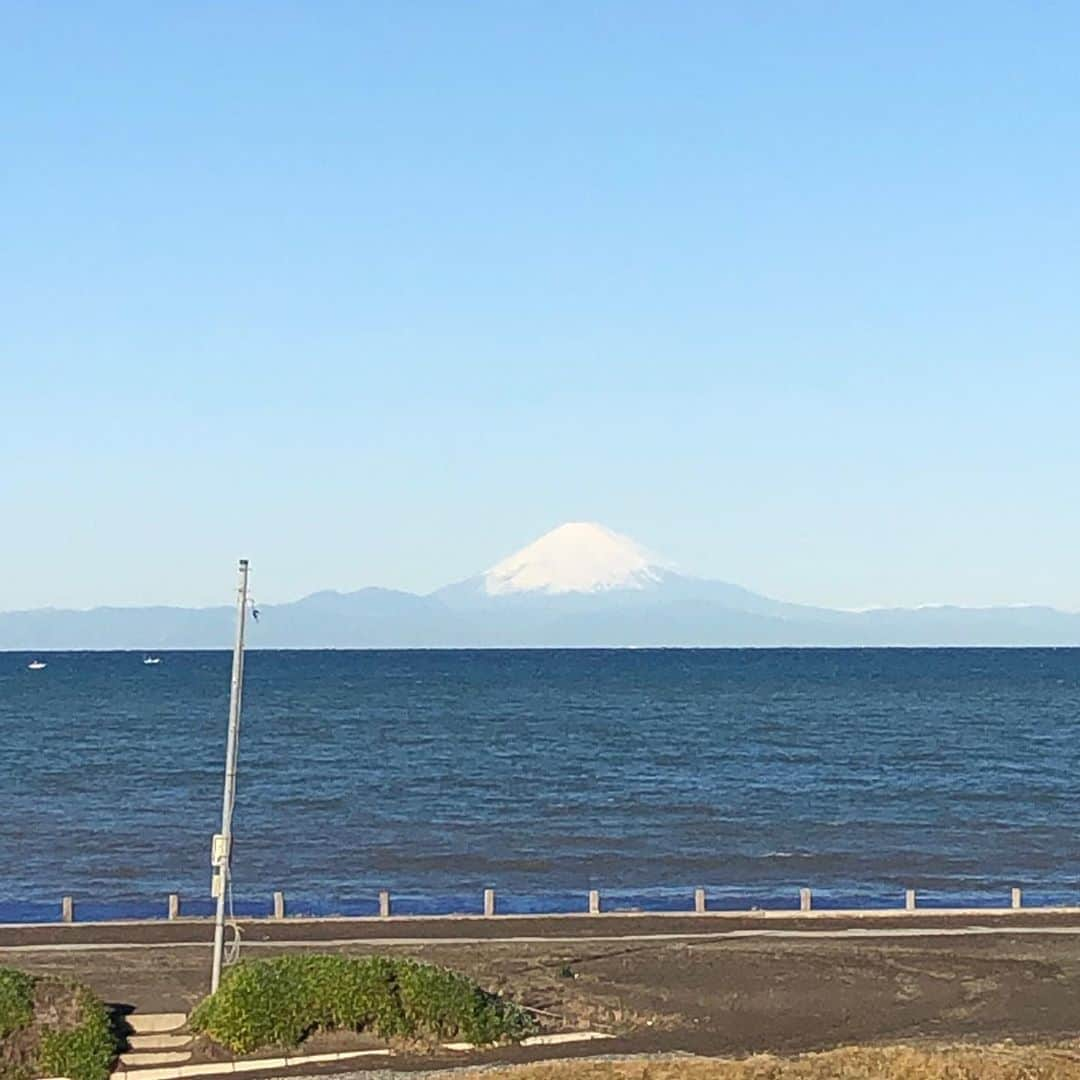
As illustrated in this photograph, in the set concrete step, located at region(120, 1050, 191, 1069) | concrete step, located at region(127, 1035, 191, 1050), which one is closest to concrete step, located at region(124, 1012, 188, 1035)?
concrete step, located at region(127, 1035, 191, 1050)

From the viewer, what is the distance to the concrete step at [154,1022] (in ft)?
83.4

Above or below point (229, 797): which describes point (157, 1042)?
below

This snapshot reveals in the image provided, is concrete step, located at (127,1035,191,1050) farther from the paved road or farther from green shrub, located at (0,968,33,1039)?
the paved road

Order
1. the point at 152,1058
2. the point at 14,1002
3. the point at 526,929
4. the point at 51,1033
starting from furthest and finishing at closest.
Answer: the point at 526,929
the point at 152,1058
the point at 14,1002
the point at 51,1033

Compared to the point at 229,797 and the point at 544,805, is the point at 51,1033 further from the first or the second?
the point at 544,805

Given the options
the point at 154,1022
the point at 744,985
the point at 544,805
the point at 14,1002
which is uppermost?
the point at 14,1002

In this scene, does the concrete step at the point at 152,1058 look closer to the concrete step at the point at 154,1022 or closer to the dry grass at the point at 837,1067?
→ the concrete step at the point at 154,1022

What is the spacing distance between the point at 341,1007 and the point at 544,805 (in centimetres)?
4232

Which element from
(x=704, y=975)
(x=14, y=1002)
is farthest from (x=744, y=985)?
(x=14, y=1002)

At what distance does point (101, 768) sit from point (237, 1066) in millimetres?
61042

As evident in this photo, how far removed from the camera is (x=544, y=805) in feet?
218

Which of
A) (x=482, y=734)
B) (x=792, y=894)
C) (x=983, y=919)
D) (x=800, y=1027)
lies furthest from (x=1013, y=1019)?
(x=482, y=734)

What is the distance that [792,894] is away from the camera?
44375 millimetres

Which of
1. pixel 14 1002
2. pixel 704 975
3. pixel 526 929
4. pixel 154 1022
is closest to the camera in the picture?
pixel 14 1002
